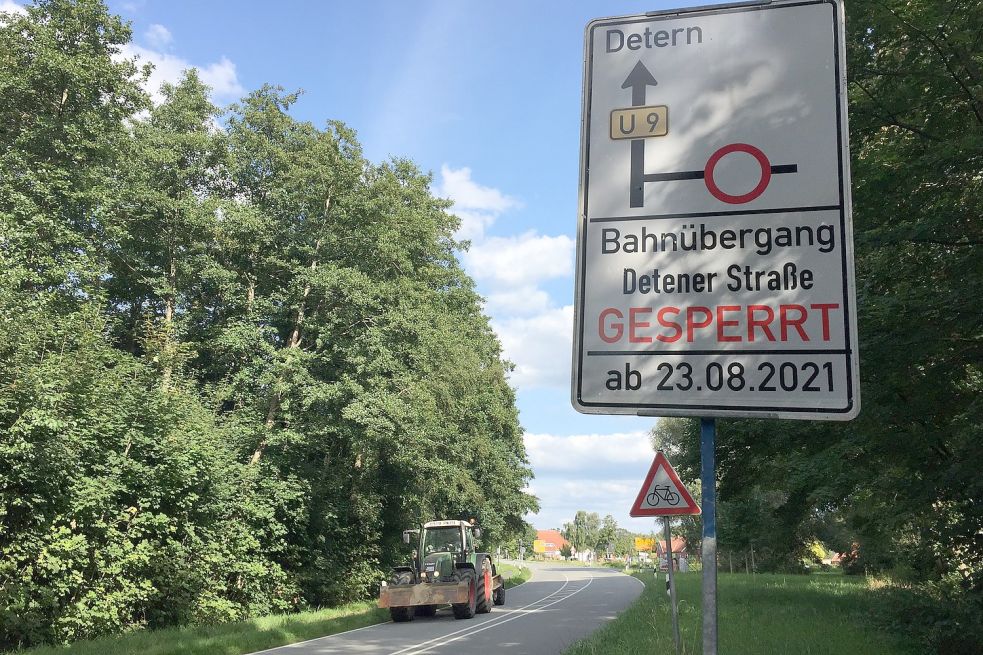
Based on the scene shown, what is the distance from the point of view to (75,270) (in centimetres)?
1884

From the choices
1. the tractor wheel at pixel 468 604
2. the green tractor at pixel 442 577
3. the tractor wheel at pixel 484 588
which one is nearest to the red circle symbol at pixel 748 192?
the green tractor at pixel 442 577

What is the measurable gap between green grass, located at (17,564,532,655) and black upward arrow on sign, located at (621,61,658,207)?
12.8m

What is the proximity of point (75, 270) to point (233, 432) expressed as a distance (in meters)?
5.78

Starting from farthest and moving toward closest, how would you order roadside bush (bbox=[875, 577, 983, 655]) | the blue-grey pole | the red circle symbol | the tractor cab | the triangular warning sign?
the tractor cab, the triangular warning sign, roadside bush (bbox=[875, 577, 983, 655]), the red circle symbol, the blue-grey pole

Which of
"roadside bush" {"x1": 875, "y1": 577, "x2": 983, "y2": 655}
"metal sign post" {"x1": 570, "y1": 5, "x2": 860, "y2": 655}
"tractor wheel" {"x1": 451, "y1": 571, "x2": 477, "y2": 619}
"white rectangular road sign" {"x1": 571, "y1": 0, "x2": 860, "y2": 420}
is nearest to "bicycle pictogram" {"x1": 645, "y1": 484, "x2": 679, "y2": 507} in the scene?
"roadside bush" {"x1": 875, "y1": 577, "x2": 983, "y2": 655}

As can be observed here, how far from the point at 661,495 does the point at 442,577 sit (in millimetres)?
11470

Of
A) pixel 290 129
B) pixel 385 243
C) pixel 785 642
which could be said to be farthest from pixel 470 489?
pixel 785 642

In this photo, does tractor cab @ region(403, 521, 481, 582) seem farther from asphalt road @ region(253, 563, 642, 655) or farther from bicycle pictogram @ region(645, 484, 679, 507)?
bicycle pictogram @ region(645, 484, 679, 507)

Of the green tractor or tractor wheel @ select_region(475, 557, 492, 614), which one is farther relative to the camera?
tractor wheel @ select_region(475, 557, 492, 614)

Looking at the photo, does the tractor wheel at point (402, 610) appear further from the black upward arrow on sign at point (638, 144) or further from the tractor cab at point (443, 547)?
the black upward arrow on sign at point (638, 144)

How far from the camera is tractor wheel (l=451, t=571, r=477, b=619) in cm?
2009

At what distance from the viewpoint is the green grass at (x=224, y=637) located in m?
12.6

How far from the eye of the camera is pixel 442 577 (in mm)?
20656

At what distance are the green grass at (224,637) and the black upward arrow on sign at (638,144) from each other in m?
12.8
